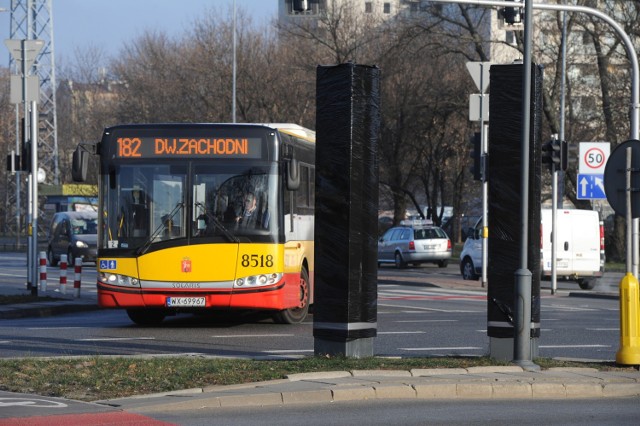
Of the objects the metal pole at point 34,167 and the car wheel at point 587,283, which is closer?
the metal pole at point 34,167

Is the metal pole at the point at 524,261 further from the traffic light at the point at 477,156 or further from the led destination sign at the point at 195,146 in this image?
the traffic light at the point at 477,156

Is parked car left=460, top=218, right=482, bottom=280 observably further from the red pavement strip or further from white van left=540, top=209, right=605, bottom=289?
the red pavement strip

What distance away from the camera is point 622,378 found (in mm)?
12172

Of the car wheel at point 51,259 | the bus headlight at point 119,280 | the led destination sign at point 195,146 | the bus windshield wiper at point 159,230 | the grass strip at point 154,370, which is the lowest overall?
the grass strip at point 154,370

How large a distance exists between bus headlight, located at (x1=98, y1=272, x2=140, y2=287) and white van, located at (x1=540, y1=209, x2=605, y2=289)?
1783 centimetres

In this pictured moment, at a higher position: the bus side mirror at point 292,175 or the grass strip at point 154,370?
the bus side mirror at point 292,175

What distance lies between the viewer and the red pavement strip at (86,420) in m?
9.16

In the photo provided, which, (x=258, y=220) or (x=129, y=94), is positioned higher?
(x=129, y=94)

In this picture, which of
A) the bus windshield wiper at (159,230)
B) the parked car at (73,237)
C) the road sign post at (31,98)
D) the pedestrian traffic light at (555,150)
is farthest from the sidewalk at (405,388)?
the parked car at (73,237)

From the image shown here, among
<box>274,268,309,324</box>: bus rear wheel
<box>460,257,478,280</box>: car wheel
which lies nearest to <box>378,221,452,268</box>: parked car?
<box>460,257,478,280</box>: car wheel

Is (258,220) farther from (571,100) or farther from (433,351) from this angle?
(571,100)

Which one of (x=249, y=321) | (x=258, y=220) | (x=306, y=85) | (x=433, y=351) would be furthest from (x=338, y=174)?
(x=306, y=85)

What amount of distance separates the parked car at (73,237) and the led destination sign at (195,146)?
26518 millimetres

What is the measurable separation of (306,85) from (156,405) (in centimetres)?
4678
